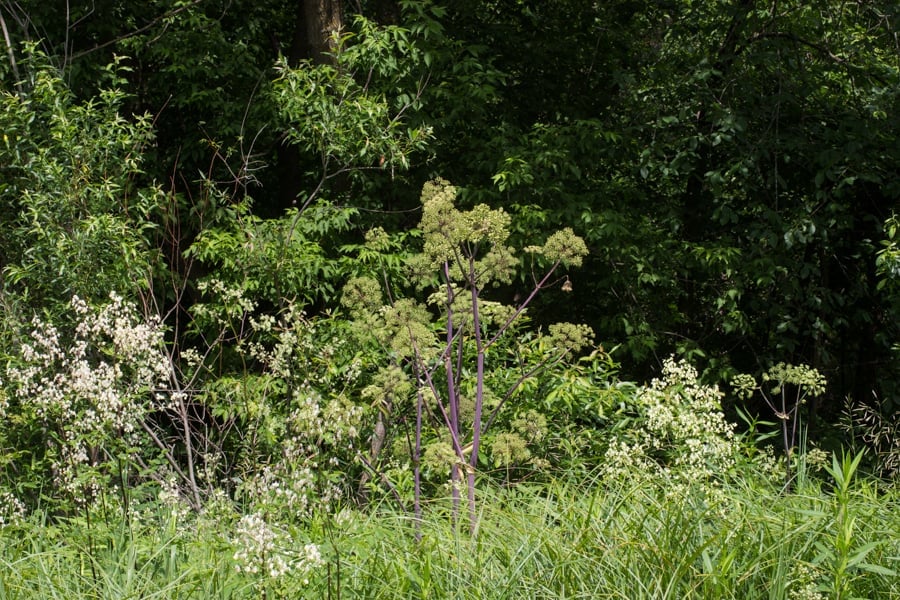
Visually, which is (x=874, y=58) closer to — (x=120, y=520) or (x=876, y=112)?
(x=876, y=112)

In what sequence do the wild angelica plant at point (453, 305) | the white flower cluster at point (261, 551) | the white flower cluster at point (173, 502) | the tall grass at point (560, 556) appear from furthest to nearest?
the white flower cluster at point (173, 502) → the wild angelica plant at point (453, 305) → the tall grass at point (560, 556) → the white flower cluster at point (261, 551)

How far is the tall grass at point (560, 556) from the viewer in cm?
307

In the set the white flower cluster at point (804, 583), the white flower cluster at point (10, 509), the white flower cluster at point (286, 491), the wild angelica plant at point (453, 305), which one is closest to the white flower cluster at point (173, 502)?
the white flower cluster at point (286, 491)

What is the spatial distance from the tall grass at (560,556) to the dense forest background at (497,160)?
6.84 feet

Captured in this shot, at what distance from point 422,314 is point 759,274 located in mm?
3398

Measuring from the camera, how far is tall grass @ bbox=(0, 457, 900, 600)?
3.07m

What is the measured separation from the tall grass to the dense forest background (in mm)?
2084

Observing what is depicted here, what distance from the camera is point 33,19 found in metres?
6.97

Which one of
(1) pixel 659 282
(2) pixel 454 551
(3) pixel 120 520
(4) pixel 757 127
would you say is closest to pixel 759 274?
(1) pixel 659 282

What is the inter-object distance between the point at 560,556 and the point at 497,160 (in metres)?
4.15

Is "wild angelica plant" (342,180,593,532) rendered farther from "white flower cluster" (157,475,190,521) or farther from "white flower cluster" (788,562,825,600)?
"white flower cluster" (788,562,825,600)

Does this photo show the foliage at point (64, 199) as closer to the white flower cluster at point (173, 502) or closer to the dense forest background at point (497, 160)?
the dense forest background at point (497, 160)

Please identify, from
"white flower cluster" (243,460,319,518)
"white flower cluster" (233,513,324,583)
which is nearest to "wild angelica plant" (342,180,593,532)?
"white flower cluster" (243,460,319,518)

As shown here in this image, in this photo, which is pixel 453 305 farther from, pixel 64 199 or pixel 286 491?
pixel 64 199
